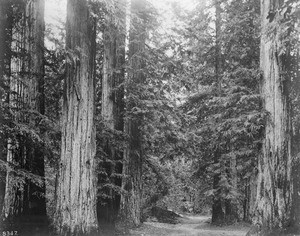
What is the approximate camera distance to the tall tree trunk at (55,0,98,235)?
701 cm

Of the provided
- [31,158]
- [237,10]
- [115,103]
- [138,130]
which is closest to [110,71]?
[115,103]

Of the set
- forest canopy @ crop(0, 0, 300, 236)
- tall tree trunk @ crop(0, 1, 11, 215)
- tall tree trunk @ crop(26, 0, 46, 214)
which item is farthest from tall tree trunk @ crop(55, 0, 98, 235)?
tall tree trunk @ crop(26, 0, 46, 214)

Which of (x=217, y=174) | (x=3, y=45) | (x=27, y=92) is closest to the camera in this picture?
(x=3, y=45)

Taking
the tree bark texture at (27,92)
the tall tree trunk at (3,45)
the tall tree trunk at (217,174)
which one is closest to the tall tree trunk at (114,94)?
the tree bark texture at (27,92)

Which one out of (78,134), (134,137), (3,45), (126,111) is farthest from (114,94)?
(78,134)

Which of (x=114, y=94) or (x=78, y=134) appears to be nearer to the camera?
(x=78, y=134)

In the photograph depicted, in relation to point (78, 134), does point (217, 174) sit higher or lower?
lower

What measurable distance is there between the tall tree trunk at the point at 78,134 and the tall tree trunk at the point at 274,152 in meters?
3.93

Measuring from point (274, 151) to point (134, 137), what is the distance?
6.65 meters

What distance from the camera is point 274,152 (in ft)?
26.5

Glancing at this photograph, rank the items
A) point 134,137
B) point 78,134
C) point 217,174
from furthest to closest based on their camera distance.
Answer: point 217,174 → point 134,137 → point 78,134

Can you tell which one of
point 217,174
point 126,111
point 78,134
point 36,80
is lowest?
point 217,174

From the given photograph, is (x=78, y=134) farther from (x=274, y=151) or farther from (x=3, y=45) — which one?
(x=274, y=151)

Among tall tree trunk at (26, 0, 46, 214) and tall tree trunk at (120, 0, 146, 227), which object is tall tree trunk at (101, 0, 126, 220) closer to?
tall tree trunk at (120, 0, 146, 227)
